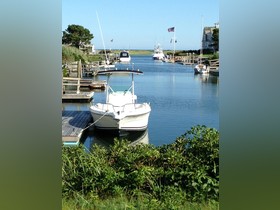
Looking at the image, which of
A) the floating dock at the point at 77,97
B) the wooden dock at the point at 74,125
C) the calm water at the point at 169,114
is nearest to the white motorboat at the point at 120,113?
the calm water at the point at 169,114

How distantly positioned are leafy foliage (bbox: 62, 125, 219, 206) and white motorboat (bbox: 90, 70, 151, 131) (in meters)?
10.7

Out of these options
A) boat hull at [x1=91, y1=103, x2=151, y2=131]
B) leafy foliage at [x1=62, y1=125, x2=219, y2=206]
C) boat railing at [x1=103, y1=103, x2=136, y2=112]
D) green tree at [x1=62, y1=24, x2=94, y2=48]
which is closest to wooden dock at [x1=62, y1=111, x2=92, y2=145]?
boat hull at [x1=91, y1=103, x2=151, y2=131]

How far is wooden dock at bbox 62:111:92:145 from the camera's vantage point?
1173 cm

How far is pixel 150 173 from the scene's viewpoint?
3.26 metres

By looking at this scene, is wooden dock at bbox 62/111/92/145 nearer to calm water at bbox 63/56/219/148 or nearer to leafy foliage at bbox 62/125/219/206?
calm water at bbox 63/56/219/148

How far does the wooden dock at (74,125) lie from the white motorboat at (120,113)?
1.85ft
